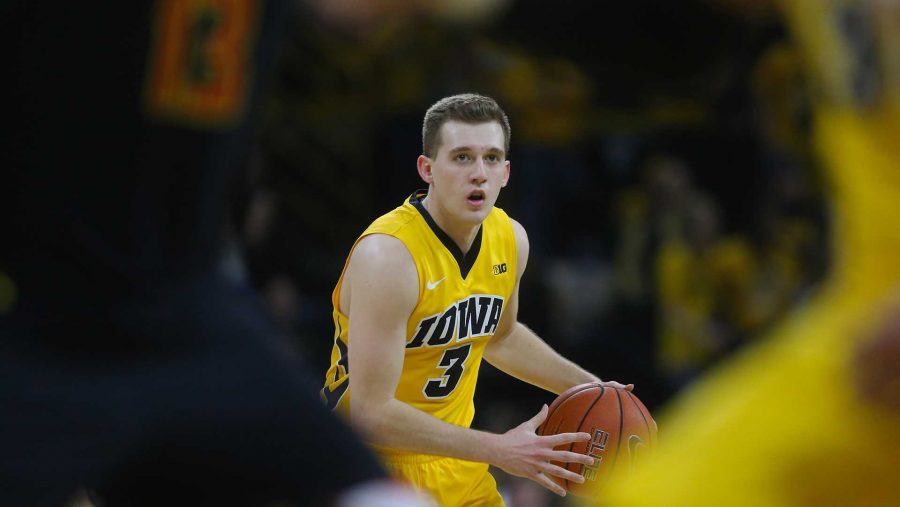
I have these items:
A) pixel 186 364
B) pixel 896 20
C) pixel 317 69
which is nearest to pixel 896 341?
pixel 896 20

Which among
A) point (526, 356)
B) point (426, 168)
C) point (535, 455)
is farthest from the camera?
point (526, 356)

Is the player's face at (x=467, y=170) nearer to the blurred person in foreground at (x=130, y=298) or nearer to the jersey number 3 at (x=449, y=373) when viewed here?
the jersey number 3 at (x=449, y=373)

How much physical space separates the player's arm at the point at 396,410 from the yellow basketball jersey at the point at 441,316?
0.11 m

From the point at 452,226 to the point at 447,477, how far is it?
3.01 ft

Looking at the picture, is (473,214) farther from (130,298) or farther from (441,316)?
(130,298)

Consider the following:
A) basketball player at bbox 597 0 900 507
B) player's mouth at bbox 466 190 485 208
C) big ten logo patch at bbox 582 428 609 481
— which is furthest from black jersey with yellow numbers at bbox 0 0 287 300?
big ten logo patch at bbox 582 428 609 481

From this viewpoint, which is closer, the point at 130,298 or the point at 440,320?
the point at 130,298

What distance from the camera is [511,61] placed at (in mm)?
12641

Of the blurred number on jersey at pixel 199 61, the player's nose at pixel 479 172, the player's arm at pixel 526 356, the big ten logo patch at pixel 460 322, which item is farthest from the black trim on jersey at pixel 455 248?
the blurred number on jersey at pixel 199 61

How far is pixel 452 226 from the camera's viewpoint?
538 centimetres

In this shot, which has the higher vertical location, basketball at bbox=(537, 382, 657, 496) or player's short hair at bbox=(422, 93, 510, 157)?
player's short hair at bbox=(422, 93, 510, 157)

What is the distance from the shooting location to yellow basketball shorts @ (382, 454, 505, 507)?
5.29m

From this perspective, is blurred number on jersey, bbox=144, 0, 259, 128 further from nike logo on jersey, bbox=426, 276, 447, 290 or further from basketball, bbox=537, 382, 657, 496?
basketball, bbox=537, 382, 657, 496

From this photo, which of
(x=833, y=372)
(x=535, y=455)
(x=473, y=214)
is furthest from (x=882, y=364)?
(x=473, y=214)
